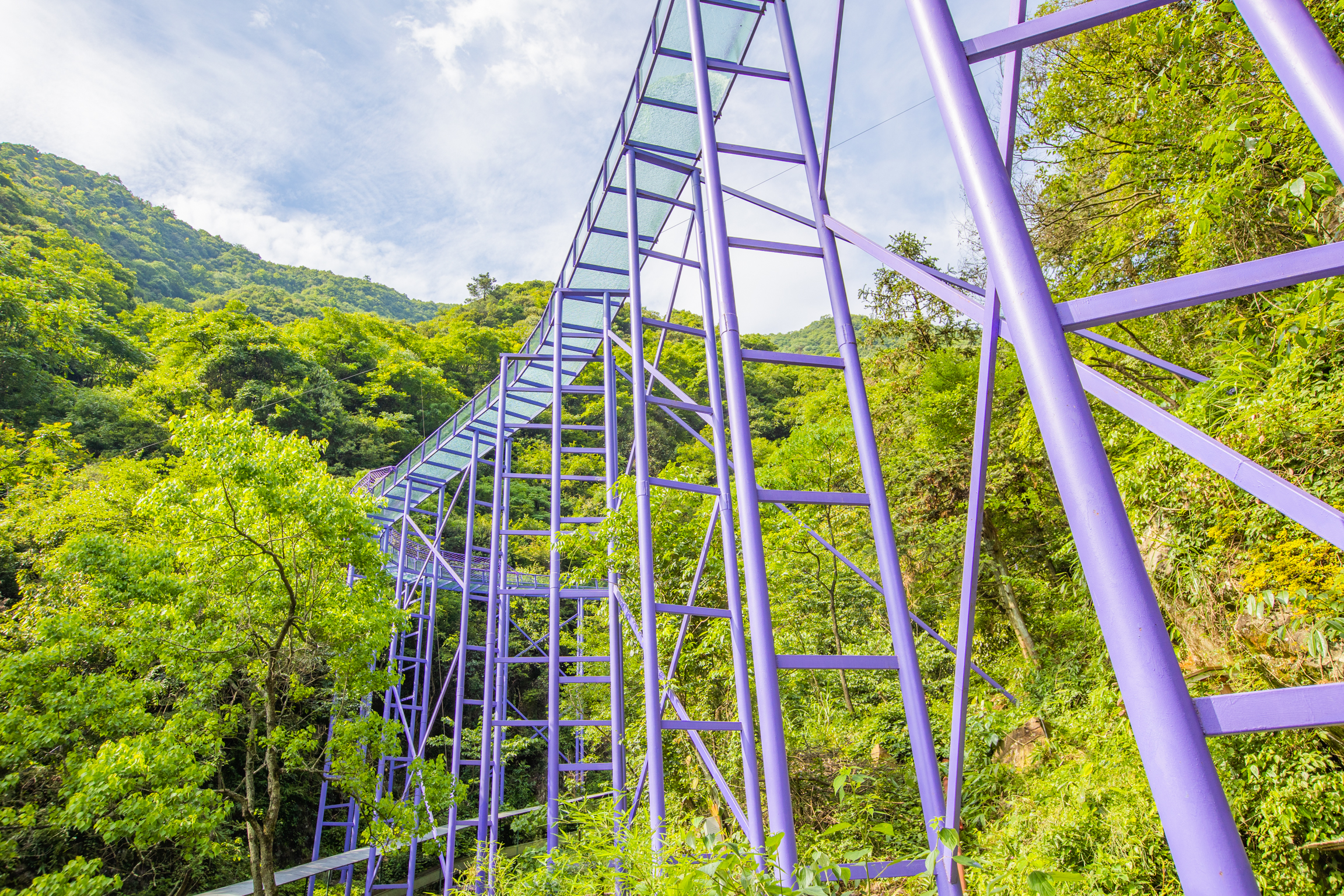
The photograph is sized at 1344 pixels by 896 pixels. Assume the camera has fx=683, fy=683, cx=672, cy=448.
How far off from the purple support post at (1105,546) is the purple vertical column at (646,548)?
130 inches

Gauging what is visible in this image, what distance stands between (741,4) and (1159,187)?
13.2ft

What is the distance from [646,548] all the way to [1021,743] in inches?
190

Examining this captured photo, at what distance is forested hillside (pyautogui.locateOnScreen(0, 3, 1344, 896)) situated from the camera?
3.56 metres

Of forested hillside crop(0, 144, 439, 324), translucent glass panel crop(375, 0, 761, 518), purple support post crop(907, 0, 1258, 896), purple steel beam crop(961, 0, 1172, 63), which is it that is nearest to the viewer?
purple support post crop(907, 0, 1258, 896)

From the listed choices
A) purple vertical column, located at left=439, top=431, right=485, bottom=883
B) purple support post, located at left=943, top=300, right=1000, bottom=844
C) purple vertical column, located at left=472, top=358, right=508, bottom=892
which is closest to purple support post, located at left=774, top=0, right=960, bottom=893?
purple support post, located at left=943, top=300, right=1000, bottom=844

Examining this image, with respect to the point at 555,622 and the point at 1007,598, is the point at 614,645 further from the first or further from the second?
the point at 1007,598

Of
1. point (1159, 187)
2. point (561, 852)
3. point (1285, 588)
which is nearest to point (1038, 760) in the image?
point (1285, 588)

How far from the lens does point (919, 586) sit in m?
10.1

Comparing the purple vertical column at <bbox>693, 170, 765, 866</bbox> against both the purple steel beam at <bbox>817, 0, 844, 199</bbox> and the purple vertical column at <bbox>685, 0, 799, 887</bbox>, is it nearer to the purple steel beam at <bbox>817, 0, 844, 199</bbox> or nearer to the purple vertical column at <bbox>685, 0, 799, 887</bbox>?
the purple vertical column at <bbox>685, 0, 799, 887</bbox>

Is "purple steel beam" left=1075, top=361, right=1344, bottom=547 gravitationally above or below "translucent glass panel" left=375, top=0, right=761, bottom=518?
below

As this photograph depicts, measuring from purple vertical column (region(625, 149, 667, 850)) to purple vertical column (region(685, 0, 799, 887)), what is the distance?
1.39 m

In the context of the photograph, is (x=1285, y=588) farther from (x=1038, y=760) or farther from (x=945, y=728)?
(x=945, y=728)

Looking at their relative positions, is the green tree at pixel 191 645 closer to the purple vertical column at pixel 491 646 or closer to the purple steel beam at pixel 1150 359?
the purple vertical column at pixel 491 646

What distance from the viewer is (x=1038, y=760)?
20.5 feet
